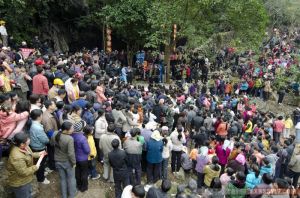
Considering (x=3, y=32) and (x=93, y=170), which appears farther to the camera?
(x=3, y=32)

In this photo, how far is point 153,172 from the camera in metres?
9.11

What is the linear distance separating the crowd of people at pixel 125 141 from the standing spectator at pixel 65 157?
0.02 metres

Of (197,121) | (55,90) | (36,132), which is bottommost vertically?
(197,121)

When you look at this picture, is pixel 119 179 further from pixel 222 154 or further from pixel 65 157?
pixel 222 154

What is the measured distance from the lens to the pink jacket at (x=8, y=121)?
6762 millimetres

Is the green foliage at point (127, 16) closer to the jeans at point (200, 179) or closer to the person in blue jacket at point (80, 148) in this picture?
the jeans at point (200, 179)

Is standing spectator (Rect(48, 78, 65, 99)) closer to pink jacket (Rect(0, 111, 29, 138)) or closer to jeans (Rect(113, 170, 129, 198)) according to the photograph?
pink jacket (Rect(0, 111, 29, 138))

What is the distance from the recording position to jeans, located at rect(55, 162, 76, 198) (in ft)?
23.3

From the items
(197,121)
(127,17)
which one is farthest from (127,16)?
(197,121)

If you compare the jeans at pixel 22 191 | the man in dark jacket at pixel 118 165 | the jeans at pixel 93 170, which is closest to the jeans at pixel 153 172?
the man in dark jacket at pixel 118 165

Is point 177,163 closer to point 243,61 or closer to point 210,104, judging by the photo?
point 210,104

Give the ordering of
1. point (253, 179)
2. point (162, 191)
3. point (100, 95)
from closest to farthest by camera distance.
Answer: point (162, 191), point (253, 179), point (100, 95)

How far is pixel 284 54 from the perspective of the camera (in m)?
31.7

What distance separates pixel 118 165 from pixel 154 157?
1434 mm
